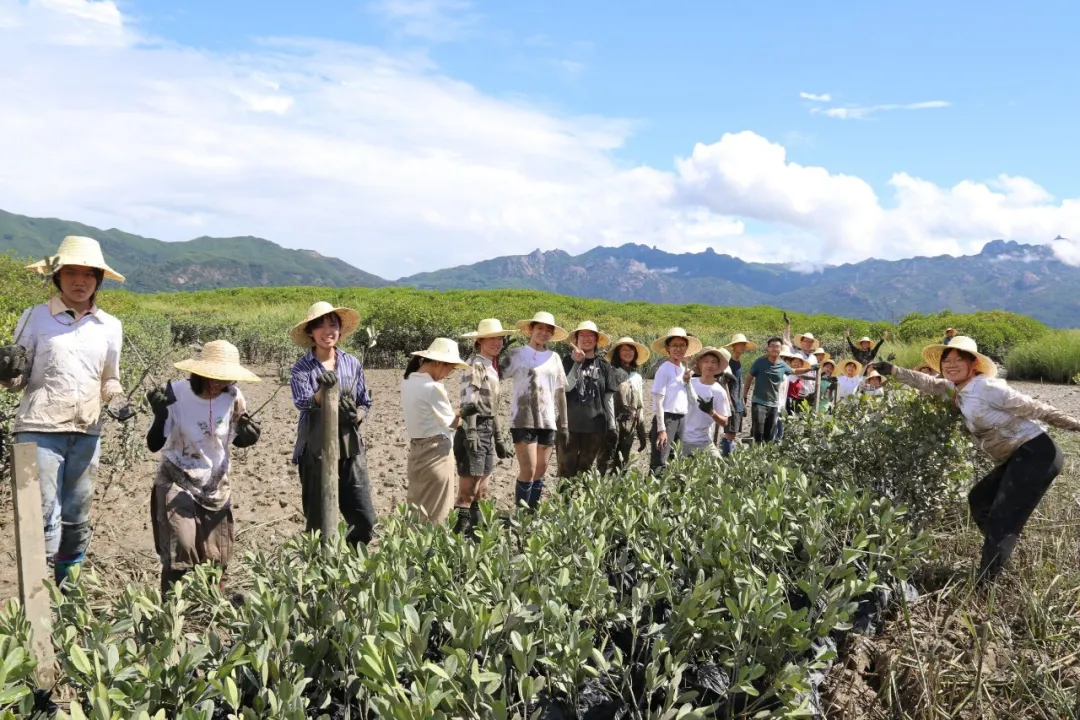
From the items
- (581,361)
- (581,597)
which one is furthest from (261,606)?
(581,361)

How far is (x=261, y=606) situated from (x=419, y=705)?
0.78 metres

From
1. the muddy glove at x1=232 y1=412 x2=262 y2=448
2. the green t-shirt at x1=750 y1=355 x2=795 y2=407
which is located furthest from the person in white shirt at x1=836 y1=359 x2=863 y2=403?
the muddy glove at x1=232 y1=412 x2=262 y2=448

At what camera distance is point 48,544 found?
3.58m

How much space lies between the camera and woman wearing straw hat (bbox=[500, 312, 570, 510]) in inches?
225

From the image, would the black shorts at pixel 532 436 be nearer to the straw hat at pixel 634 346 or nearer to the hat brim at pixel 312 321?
the straw hat at pixel 634 346

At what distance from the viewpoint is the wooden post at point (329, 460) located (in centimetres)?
376

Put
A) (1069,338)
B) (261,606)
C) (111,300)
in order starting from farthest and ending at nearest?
1. (1069,338)
2. (111,300)
3. (261,606)

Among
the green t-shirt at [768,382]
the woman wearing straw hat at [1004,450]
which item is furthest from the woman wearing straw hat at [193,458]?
the green t-shirt at [768,382]

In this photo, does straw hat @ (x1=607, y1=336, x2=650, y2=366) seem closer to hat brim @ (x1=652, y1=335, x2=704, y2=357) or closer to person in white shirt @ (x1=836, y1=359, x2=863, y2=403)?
hat brim @ (x1=652, y1=335, x2=704, y2=357)

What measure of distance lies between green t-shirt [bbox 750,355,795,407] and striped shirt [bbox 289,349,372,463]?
16.0ft

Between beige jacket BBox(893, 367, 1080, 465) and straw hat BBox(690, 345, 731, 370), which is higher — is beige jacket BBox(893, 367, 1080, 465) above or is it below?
below

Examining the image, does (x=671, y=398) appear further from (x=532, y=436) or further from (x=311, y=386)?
(x=311, y=386)

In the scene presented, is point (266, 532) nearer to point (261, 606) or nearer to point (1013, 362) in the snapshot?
point (261, 606)

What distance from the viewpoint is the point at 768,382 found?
7984mm
